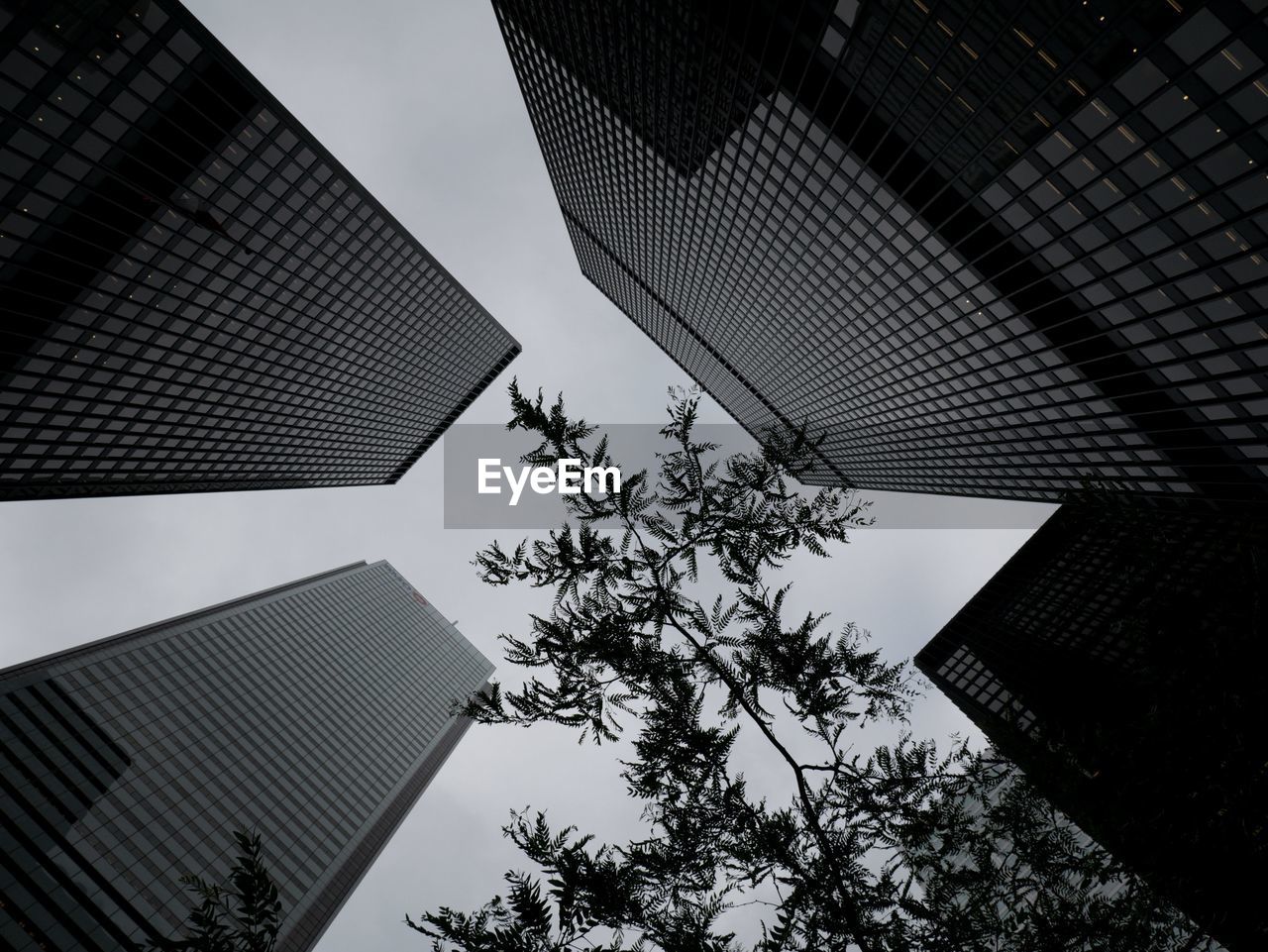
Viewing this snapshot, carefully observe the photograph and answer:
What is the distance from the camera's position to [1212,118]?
23.6 metres

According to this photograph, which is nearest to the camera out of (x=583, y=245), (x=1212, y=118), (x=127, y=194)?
(x=1212, y=118)

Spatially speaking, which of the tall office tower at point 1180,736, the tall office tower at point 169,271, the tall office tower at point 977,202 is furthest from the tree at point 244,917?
the tall office tower at point 169,271

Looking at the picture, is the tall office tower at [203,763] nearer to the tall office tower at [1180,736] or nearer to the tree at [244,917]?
the tree at [244,917]

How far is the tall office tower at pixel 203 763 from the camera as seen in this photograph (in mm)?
57156

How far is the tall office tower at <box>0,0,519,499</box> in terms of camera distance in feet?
126

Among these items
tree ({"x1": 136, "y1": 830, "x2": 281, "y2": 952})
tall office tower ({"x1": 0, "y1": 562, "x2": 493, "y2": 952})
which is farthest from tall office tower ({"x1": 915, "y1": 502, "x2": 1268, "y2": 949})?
tall office tower ({"x1": 0, "y1": 562, "x2": 493, "y2": 952})

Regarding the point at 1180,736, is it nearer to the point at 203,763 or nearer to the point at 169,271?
the point at 169,271

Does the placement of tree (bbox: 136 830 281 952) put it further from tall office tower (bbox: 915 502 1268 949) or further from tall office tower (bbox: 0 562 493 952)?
tall office tower (bbox: 0 562 493 952)

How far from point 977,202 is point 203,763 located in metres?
103

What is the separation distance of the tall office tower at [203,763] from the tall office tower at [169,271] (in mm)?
25041

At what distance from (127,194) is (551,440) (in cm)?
5507

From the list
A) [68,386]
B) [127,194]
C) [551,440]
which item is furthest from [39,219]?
[551,440]

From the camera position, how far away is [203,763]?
3088 inches

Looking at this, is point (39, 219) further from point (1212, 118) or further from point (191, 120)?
point (1212, 118)
